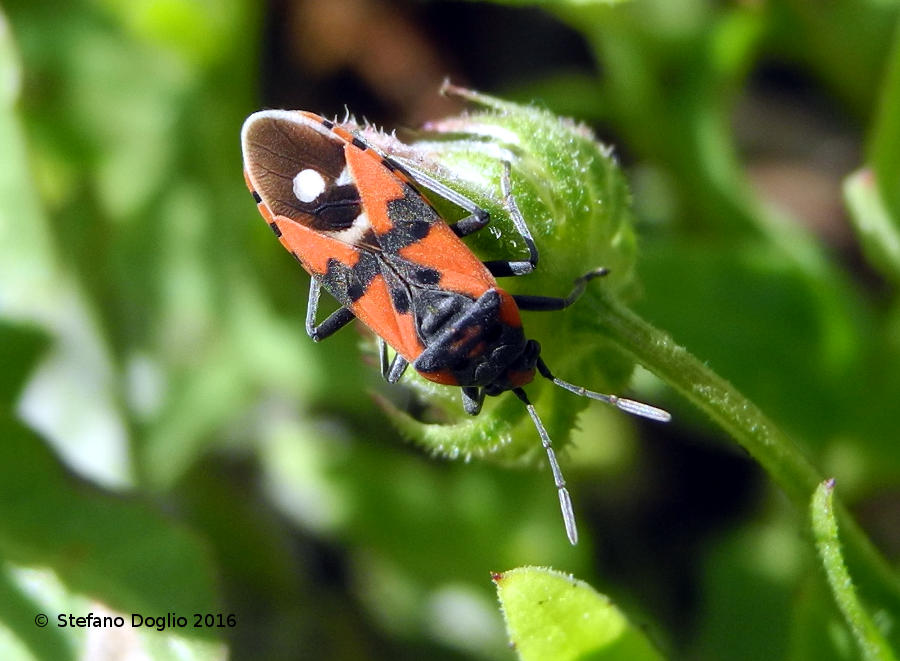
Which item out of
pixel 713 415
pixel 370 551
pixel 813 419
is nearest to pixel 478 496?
pixel 370 551

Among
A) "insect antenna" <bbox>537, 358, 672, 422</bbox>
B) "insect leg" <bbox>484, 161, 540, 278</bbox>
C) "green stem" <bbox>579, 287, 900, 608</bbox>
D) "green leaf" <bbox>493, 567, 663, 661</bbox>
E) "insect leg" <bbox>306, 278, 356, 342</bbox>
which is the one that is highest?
"insect leg" <bbox>306, 278, 356, 342</bbox>

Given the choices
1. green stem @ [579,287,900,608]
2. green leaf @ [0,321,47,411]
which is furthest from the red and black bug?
green leaf @ [0,321,47,411]

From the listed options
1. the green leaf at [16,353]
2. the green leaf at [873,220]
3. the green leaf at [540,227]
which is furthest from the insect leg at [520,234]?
the green leaf at [16,353]

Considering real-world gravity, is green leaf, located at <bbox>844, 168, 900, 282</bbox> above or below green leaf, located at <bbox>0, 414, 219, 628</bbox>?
above

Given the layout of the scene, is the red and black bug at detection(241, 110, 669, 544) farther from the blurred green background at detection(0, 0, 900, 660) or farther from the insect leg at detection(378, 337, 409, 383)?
the blurred green background at detection(0, 0, 900, 660)

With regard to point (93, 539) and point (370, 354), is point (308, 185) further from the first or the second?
point (93, 539)

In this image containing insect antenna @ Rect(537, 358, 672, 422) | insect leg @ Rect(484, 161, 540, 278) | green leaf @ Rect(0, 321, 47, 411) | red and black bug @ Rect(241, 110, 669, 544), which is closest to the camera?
insect leg @ Rect(484, 161, 540, 278)

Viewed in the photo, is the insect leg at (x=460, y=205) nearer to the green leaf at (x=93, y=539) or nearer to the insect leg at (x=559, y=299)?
the insect leg at (x=559, y=299)
